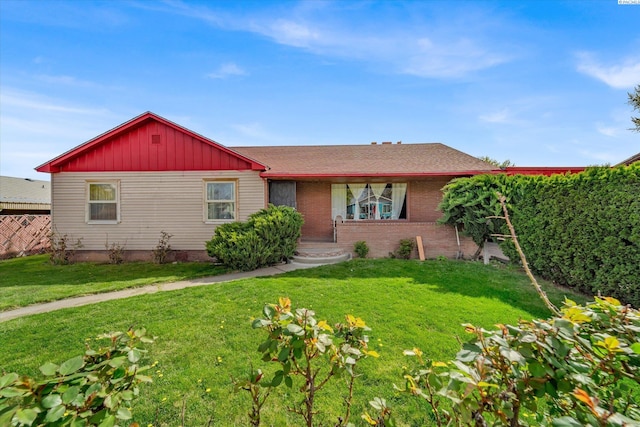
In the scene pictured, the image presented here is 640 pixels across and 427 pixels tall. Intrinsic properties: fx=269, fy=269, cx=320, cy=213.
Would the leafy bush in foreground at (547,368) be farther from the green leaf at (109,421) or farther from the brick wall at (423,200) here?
the brick wall at (423,200)

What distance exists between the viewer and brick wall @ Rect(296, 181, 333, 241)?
1280 centimetres

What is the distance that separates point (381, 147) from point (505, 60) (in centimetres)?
717

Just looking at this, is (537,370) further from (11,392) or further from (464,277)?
(464,277)

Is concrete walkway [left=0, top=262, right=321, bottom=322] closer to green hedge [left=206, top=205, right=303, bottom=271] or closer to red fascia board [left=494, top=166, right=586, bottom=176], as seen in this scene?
green hedge [left=206, top=205, right=303, bottom=271]

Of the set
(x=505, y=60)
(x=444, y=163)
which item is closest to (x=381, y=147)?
(x=444, y=163)

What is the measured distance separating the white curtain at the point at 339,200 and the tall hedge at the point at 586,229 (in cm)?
683

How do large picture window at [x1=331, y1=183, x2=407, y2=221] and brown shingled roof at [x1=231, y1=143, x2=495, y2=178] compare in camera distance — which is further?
large picture window at [x1=331, y1=183, x2=407, y2=221]

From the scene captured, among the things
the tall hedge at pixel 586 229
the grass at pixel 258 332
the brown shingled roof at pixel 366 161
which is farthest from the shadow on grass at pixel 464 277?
the brown shingled roof at pixel 366 161

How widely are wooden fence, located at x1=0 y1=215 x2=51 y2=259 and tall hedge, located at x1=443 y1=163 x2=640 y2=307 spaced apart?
56.4 ft

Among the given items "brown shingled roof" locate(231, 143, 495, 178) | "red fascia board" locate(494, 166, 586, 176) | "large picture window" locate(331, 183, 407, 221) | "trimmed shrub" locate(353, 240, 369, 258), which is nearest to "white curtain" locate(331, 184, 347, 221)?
"large picture window" locate(331, 183, 407, 221)

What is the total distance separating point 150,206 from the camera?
10562mm

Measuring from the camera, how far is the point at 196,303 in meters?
5.53

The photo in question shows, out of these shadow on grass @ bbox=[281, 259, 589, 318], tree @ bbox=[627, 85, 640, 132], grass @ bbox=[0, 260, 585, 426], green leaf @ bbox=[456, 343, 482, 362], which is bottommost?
grass @ bbox=[0, 260, 585, 426]

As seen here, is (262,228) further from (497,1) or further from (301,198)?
(497,1)
